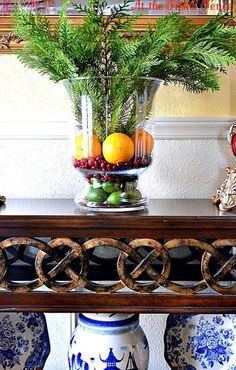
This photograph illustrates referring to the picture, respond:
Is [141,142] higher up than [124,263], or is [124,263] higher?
[141,142]

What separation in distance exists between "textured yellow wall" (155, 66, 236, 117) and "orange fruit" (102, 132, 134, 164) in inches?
10.1

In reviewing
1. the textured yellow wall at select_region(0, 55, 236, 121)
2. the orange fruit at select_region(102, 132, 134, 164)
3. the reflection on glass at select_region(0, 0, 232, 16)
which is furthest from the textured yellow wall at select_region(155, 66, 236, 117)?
the orange fruit at select_region(102, 132, 134, 164)

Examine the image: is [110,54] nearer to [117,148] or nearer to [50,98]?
[117,148]

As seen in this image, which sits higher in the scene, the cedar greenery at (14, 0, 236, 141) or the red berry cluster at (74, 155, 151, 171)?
the cedar greenery at (14, 0, 236, 141)

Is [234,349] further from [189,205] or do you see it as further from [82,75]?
[82,75]

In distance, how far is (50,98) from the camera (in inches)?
38.3

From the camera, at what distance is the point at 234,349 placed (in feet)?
2.72

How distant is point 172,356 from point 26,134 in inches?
19.4

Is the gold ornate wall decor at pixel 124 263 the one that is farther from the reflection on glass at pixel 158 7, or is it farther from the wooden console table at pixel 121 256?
the reflection on glass at pixel 158 7

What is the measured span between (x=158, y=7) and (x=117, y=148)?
37cm

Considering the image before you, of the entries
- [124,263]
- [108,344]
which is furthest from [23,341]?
[124,263]

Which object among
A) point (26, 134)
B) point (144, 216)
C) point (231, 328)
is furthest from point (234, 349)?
point (26, 134)

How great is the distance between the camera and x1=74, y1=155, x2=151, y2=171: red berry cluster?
29.3 inches

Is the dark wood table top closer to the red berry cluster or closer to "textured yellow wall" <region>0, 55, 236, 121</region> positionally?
the red berry cluster
